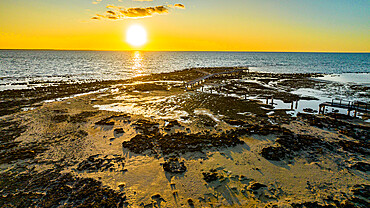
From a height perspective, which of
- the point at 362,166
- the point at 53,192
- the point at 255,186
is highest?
the point at 362,166

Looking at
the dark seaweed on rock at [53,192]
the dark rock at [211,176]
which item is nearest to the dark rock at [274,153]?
the dark rock at [211,176]

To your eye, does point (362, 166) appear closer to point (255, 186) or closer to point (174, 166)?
point (255, 186)

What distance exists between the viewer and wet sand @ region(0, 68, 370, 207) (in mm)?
10133

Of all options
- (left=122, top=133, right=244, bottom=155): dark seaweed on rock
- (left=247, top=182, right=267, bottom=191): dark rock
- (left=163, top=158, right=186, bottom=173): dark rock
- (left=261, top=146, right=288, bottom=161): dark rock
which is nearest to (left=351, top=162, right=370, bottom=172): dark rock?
(left=261, top=146, right=288, bottom=161): dark rock

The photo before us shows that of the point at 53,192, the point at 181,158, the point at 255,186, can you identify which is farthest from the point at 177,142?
the point at 53,192

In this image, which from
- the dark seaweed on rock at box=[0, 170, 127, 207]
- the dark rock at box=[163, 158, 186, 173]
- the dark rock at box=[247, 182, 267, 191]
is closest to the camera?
the dark seaweed on rock at box=[0, 170, 127, 207]

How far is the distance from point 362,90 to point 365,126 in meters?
25.5

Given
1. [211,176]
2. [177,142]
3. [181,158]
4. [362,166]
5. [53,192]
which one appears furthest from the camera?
[177,142]

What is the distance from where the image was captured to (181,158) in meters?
13.7

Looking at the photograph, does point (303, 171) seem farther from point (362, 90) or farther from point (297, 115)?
point (362, 90)

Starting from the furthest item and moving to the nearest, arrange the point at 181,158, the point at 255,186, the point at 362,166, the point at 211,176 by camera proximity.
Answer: the point at 181,158, the point at 362,166, the point at 211,176, the point at 255,186

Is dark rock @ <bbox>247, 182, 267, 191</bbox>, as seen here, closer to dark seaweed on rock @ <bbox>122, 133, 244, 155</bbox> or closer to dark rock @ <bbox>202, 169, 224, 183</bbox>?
dark rock @ <bbox>202, 169, 224, 183</bbox>

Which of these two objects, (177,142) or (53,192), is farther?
(177,142)

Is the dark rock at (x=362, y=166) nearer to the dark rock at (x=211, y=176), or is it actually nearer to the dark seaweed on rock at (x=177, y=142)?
the dark seaweed on rock at (x=177, y=142)
